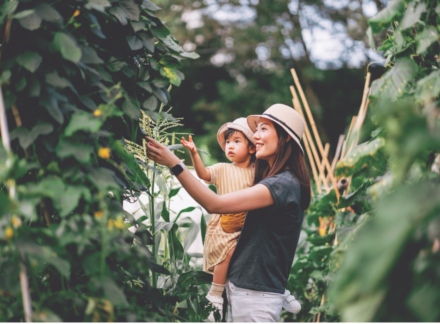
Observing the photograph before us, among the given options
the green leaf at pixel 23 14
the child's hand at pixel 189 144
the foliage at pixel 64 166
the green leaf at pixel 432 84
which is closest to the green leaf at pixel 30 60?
the foliage at pixel 64 166

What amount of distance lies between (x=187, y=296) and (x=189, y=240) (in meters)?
0.50

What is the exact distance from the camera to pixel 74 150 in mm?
1170

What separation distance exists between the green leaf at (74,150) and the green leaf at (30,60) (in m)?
0.24

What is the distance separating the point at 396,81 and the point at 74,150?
44.0 inches

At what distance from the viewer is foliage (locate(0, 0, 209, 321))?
1059mm

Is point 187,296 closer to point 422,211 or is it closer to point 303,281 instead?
point 303,281

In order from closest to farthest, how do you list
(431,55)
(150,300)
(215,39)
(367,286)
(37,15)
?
(367,286), (37,15), (431,55), (150,300), (215,39)

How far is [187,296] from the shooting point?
2.23 m

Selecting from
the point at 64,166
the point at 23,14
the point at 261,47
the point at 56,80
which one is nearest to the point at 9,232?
the point at 64,166

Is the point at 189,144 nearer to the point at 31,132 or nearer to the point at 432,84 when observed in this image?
the point at 31,132

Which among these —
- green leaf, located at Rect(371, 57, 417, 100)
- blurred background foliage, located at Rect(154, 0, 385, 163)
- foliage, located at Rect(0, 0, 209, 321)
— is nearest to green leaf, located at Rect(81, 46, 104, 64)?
foliage, located at Rect(0, 0, 209, 321)

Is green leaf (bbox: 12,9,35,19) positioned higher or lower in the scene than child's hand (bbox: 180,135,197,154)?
higher

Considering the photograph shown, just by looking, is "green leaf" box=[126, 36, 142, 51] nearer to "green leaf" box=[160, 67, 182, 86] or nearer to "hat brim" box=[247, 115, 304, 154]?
"green leaf" box=[160, 67, 182, 86]

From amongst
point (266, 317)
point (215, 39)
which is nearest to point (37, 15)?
point (266, 317)
